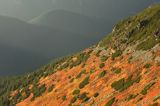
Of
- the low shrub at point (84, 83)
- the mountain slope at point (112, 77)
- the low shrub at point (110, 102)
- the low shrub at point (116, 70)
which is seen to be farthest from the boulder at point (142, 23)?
the low shrub at point (110, 102)

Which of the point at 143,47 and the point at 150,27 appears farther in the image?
the point at 150,27

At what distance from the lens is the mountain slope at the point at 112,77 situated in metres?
38.8

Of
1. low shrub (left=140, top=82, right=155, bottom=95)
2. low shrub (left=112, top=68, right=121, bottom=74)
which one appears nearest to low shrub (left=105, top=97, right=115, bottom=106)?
low shrub (left=140, top=82, right=155, bottom=95)

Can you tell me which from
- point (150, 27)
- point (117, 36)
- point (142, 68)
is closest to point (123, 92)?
point (142, 68)

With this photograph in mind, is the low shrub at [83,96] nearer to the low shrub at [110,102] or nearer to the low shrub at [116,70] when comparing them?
the low shrub at [116,70]

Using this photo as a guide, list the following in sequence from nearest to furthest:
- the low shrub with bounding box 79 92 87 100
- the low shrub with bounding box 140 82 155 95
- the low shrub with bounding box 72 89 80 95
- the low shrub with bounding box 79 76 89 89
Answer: the low shrub with bounding box 140 82 155 95
the low shrub with bounding box 79 92 87 100
the low shrub with bounding box 72 89 80 95
the low shrub with bounding box 79 76 89 89

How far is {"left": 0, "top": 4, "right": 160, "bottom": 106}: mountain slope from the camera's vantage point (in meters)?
38.8

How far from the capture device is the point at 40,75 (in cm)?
7731

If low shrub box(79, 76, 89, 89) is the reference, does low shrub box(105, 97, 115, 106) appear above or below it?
below

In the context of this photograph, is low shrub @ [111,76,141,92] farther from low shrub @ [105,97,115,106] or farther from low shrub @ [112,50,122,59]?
low shrub @ [112,50,122,59]

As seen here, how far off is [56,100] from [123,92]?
49.9ft

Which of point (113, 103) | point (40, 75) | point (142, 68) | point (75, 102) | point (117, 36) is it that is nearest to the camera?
point (113, 103)

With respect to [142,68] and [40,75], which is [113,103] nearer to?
[142,68]

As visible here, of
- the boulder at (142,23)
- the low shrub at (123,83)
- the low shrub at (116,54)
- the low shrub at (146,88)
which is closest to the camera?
the low shrub at (146,88)
